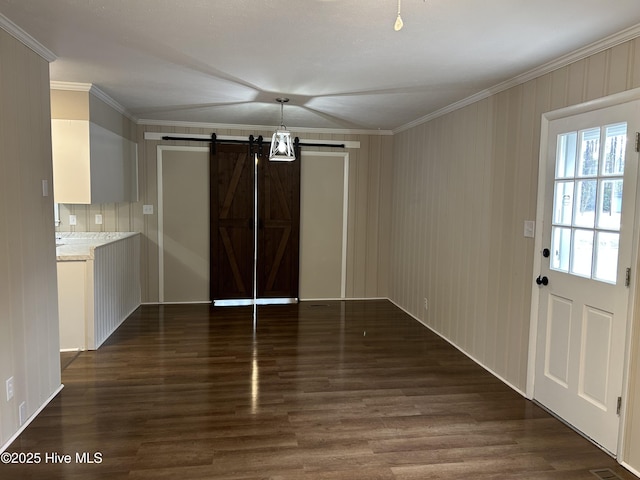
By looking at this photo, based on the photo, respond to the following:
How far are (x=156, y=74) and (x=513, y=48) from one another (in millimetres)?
2752

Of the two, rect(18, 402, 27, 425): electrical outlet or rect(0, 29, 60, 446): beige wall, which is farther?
rect(18, 402, 27, 425): electrical outlet

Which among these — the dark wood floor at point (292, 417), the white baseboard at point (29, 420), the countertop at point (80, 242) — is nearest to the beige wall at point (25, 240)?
the white baseboard at point (29, 420)

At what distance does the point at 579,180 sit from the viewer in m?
2.91

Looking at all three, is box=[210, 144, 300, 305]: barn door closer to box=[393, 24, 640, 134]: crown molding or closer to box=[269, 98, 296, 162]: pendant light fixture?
box=[269, 98, 296, 162]: pendant light fixture

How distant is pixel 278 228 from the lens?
632 cm

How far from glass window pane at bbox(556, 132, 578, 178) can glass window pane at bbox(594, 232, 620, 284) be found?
51 centimetres

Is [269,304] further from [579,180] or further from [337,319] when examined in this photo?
[579,180]


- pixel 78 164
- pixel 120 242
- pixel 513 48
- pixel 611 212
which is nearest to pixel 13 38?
pixel 78 164

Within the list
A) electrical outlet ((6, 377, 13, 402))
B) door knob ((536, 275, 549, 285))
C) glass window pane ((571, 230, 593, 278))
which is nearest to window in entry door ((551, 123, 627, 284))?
glass window pane ((571, 230, 593, 278))

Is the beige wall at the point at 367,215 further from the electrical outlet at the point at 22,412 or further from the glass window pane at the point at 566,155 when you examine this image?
the glass window pane at the point at 566,155

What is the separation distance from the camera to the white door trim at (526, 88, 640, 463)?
8.29 feet

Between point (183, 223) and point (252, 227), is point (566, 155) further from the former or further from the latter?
point (183, 223)

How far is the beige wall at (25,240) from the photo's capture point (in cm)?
259

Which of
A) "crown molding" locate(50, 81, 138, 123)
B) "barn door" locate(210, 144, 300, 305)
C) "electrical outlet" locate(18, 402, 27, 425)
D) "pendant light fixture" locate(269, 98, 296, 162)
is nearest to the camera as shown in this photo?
"electrical outlet" locate(18, 402, 27, 425)
